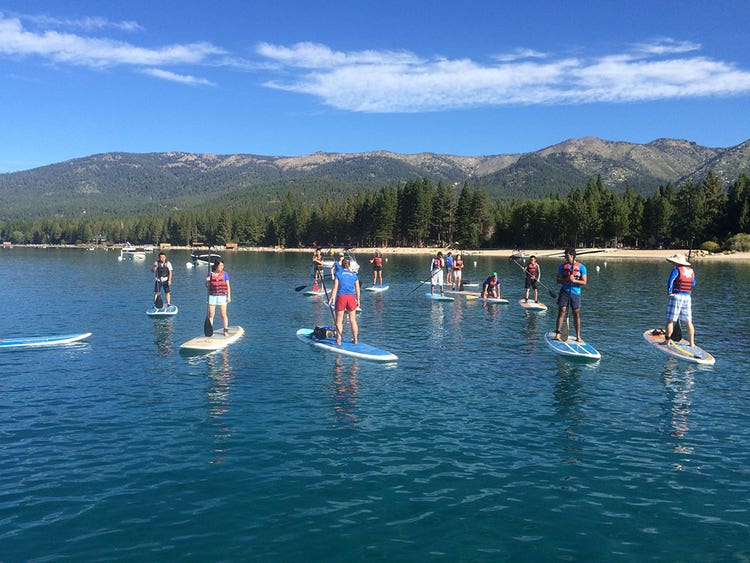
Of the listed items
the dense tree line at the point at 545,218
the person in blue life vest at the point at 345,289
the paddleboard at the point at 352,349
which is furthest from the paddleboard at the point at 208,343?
the dense tree line at the point at 545,218

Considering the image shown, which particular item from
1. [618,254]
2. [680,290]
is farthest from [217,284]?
[618,254]

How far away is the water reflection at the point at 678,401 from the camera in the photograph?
12.9 metres

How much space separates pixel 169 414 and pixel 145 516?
5242 millimetres

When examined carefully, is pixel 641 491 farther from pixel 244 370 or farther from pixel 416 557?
pixel 244 370

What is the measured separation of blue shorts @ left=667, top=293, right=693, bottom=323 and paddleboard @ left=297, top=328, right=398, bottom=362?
1067cm

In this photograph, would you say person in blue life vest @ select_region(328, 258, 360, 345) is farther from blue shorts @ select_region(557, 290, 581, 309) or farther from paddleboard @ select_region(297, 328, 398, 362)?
blue shorts @ select_region(557, 290, 581, 309)

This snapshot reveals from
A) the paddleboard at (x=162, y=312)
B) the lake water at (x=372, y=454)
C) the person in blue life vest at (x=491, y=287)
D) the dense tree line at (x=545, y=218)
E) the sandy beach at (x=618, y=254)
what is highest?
the dense tree line at (x=545, y=218)

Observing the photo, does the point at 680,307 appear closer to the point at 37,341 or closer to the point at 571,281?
the point at 571,281

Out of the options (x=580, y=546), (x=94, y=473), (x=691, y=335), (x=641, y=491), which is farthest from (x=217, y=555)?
(x=691, y=335)

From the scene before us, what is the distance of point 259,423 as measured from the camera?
1374cm

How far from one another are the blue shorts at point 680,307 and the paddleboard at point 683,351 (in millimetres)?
1060

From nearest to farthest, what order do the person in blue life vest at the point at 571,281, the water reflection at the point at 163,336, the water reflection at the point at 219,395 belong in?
the water reflection at the point at 219,395, the person in blue life vest at the point at 571,281, the water reflection at the point at 163,336

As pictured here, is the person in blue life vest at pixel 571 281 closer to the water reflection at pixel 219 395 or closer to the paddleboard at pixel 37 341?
the water reflection at pixel 219 395

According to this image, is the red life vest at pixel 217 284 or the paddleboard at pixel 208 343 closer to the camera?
the paddleboard at pixel 208 343
